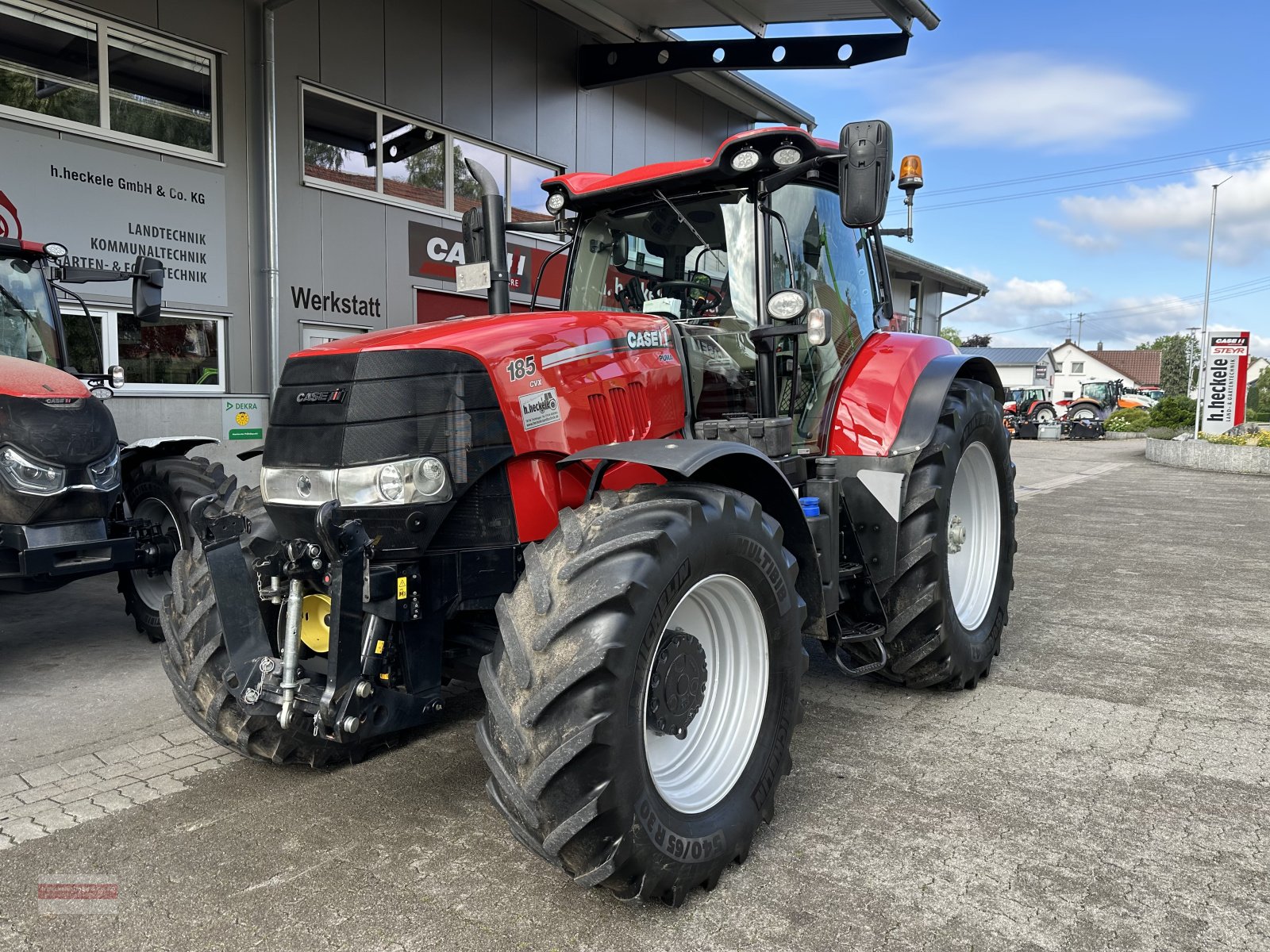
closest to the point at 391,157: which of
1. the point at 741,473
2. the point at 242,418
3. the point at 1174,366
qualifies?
the point at 242,418

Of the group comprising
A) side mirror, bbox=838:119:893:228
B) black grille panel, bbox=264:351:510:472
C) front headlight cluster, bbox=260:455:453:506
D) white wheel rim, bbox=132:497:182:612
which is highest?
side mirror, bbox=838:119:893:228

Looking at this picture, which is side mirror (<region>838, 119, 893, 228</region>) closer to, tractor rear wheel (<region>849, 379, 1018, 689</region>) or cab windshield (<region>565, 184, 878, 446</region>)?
cab windshield (<region>565, 184, 878, 446</region>)

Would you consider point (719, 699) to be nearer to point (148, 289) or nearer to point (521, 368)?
point (521, 368)

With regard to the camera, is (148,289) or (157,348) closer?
(148,289)

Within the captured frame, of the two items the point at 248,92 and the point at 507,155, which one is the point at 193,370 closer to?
the point at 248,92

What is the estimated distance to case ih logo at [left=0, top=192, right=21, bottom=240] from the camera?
718 centimetres

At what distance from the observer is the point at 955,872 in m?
2.69

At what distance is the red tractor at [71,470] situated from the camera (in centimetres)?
459

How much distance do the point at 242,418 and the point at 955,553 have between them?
6.22m

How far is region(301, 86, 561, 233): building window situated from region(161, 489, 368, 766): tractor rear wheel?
6.86 metres

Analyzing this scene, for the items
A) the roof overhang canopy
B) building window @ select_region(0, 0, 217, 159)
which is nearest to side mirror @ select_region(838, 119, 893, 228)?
building window @ select_region(0, 0, 217, 159)

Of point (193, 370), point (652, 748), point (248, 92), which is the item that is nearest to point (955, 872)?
point (652, 748)

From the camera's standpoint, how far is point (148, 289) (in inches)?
223

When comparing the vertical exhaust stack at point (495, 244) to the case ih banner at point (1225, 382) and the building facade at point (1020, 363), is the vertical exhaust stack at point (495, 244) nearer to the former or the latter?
the case ih banner at point (1225, 382)
